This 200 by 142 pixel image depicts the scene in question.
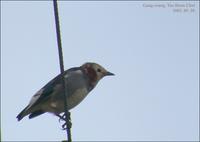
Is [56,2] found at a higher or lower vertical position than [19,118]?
higher

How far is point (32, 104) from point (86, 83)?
80cm

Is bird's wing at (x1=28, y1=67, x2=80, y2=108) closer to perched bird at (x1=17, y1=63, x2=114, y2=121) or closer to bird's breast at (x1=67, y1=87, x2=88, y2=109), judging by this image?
perched bird at (x1=17, y1=63, x2=114, y2=121)

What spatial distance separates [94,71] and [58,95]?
2.83 feet

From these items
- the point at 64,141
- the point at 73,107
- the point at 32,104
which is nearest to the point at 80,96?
the point at 73,107

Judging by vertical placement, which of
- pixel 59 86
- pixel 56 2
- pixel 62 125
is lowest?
pixel 62 125

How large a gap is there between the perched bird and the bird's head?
0.08 metres

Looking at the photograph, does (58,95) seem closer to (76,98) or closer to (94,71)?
(76,98)

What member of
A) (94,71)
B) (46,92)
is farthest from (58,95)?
(94,71)

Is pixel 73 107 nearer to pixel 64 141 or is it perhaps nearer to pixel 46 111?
pixel 46 111

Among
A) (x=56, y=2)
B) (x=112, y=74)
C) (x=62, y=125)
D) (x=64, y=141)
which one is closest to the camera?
(x=56, y=2)

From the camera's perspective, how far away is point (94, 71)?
8828 mm

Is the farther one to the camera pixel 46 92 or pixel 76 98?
pixel 46 92

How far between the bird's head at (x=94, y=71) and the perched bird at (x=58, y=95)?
0.28ft

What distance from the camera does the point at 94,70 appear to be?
8.86 meters
